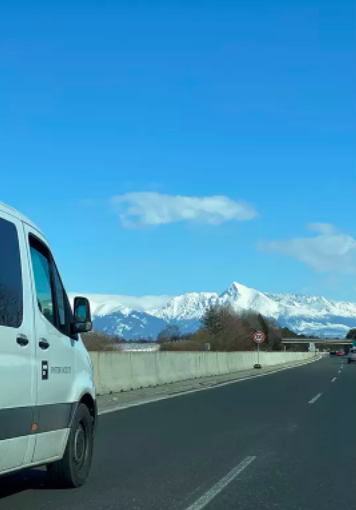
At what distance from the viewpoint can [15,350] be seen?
5.46 meters

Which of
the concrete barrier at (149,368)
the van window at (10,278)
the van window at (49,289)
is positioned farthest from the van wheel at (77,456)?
the concrete barrier at (149,368)

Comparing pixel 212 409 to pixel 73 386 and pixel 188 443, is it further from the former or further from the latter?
pixel 73 386

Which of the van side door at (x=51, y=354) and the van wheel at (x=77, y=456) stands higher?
the van side door at (x=51, y=354)

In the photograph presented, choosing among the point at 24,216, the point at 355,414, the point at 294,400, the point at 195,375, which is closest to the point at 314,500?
the point at 24,216

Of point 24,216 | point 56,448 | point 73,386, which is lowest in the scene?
point 56,448

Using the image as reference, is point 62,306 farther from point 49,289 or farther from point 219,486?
point 219,486

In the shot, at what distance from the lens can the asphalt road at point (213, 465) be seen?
672 cm

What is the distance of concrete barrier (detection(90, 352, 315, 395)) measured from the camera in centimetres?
1891

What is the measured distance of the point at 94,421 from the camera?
7676 mm

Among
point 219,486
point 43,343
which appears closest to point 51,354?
point 43,343

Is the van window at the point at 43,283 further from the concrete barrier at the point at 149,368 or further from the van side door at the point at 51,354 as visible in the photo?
the concrete barrier at the point at 149,368

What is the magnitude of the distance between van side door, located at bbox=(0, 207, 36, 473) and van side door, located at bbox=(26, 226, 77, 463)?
7.3 inches

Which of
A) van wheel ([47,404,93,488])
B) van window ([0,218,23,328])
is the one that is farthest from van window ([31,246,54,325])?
van wheel ([47,404,93,488])

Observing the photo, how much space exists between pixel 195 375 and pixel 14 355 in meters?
24.1
